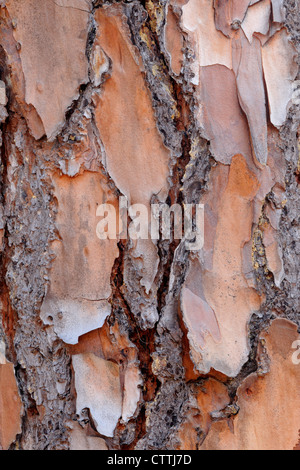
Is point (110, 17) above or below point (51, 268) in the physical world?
above

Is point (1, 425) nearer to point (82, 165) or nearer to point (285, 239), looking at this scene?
point (82, 165)

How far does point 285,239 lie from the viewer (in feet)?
2.68

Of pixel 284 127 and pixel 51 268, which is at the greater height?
pixel 284 127

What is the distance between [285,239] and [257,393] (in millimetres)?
255

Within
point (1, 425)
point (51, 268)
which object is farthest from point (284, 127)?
point (1, 425)

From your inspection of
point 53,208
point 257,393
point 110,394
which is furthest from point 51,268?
point 257,393

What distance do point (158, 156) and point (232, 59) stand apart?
0.20 m

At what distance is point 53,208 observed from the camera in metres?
0.79

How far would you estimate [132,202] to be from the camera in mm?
785

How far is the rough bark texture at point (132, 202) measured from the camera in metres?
0.78

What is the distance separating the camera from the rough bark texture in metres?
0.78
